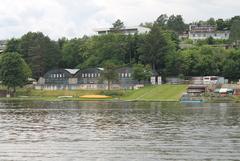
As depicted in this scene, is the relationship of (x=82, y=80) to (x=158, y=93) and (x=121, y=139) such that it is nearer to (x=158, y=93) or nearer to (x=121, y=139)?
(x=158, y=93)

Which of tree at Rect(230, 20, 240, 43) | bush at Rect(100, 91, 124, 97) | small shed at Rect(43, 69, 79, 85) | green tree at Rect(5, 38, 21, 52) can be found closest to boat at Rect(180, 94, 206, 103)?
bush at Rect(100, 91, 124, 97)

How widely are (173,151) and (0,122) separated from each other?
94.9 ft

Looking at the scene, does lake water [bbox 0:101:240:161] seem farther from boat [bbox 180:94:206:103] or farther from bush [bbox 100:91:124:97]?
bush [bbox 100:91:124:97]

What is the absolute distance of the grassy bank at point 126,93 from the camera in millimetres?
110312

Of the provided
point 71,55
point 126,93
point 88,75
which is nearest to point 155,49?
point 88,75

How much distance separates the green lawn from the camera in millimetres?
108356

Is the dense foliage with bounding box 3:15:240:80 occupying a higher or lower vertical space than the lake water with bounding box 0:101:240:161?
higher

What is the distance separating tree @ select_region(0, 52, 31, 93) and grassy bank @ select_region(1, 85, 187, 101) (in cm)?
269

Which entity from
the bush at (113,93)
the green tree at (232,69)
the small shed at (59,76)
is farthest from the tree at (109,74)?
the green tree at (232,69)

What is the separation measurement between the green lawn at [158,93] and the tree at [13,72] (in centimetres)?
2797

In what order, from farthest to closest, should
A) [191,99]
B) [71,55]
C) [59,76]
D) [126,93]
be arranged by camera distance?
[71,55], [59,76], [126,93], [191,99]

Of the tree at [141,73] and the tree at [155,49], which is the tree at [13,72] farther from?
the tree at [155,49]

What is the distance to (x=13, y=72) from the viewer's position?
428ft

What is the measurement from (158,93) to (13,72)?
36918mm
